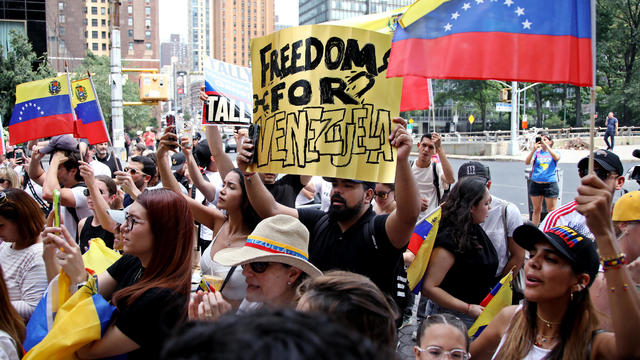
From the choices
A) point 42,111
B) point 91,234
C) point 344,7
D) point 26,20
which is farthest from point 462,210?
point 344,7

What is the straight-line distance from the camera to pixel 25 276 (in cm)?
334

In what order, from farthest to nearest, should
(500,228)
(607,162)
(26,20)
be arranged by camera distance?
1. (26,20)
2. (607,162)
3. (500,228)

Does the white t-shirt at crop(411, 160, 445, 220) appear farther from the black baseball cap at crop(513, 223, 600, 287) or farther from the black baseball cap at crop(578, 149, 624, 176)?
the black baseball cap at crop(513, 223, 600, 287)

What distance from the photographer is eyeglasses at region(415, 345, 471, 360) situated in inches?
106

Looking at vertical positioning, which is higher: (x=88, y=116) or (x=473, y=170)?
(x=88, y=116)

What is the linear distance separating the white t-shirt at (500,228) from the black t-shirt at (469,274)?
13.2 inches

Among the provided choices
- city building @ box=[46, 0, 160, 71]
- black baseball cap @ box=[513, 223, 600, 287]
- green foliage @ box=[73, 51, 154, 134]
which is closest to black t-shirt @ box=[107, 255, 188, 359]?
black baseball cap @ box=[513, 223, 600, 287]

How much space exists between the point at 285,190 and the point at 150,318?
276 cm

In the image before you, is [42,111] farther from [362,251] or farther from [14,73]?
[14,73]

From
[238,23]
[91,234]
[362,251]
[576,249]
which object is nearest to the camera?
[576,249]

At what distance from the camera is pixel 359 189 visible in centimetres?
349

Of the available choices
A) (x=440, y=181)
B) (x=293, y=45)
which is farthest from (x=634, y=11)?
(x=293, y=45)

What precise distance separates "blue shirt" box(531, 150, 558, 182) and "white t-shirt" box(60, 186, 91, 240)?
26.6ft

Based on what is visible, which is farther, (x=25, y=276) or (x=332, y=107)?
(x=332, y=107)
